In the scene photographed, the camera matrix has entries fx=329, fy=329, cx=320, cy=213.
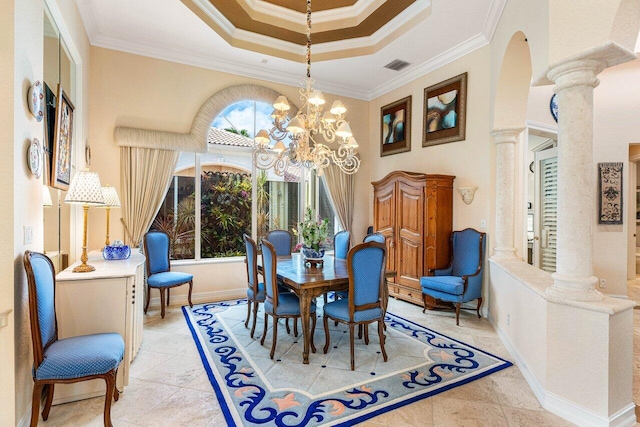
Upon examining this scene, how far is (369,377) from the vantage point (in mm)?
2734

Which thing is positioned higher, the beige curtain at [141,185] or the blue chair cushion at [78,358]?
the beige curtain at [141,185]

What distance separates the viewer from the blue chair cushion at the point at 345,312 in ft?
9.75

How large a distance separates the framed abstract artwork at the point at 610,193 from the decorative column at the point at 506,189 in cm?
Result: 232

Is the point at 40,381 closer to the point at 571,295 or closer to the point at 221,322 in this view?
the point at 221,322

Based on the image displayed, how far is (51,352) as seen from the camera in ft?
6.61

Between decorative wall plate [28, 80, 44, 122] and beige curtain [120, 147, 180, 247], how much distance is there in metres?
2.27

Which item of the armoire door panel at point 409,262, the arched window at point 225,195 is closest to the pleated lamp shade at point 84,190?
the arched window at point 225,195

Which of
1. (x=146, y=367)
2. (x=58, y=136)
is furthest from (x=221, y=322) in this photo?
(x=58, y=136)

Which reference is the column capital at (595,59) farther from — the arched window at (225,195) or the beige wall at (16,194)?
the arched window at (225,195)

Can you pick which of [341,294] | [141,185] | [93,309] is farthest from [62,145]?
[341,294]

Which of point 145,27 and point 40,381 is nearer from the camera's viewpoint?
point 40,381

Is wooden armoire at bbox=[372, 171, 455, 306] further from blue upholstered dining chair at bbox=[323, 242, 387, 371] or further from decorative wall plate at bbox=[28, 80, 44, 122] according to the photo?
decorative wall plate at bbox=[28, 80, 44, 122]

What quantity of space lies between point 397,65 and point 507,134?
215 cm

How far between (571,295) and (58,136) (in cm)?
419
